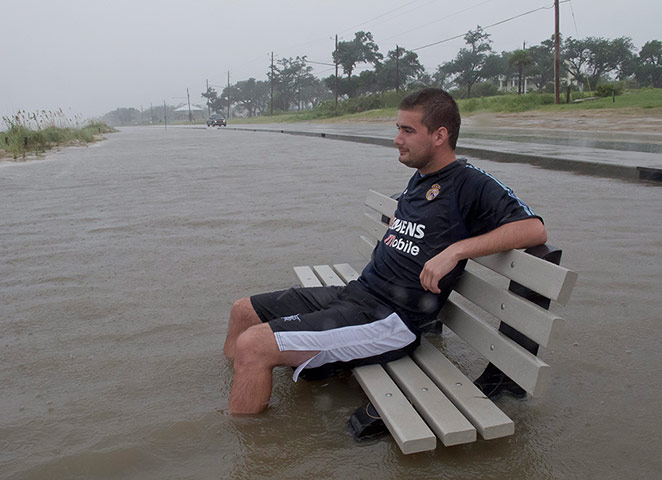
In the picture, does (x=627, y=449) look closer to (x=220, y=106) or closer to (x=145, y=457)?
(x=145, y=457)

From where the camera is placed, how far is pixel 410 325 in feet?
8.25

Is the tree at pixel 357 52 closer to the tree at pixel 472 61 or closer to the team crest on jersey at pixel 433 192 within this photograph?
the tree at pixel 472 61

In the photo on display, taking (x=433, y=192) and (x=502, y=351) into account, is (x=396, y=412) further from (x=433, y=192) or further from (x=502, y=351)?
(x=433, y=192)

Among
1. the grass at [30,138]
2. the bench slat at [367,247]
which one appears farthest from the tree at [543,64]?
the bench slat at [367,247]

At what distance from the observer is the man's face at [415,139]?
2.53 m

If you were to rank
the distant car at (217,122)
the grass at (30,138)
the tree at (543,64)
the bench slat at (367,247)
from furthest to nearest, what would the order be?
the tree at (543,64)
the distant car at (217,122)
the grass at (30,138)
the bench slat at (367,247)

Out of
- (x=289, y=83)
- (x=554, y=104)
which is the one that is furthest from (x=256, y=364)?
(x=289, y=83)

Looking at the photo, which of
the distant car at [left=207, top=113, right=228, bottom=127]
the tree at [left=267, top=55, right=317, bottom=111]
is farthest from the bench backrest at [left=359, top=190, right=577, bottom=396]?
the tree at [left=267, top=55, right=317, bottom=111]

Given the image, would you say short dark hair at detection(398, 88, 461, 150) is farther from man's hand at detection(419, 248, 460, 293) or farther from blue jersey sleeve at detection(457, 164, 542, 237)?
man's hand at detection(419, 248, 460, 293)

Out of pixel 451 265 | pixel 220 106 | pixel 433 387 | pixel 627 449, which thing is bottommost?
pixel 627 449

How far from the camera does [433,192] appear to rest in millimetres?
2531

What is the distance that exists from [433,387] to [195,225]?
4.65 m

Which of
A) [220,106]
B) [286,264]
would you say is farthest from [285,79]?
[286,264]

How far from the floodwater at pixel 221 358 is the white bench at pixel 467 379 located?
0.23 m
